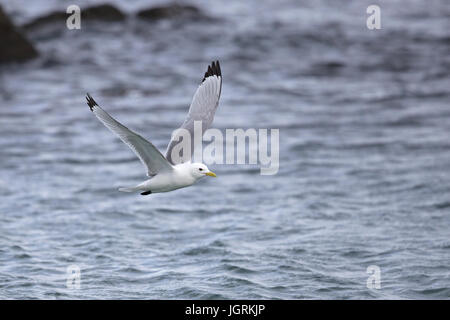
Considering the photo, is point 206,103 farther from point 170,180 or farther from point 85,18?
point 85,18

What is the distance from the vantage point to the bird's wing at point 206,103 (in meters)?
10.2

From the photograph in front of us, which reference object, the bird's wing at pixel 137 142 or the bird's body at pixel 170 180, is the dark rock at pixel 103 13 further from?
the bird's body at pixel 170 180

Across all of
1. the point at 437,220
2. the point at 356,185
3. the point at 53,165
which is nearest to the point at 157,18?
the point at 53,165

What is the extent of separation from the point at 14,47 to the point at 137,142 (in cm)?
1301

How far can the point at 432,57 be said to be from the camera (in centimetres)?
2189

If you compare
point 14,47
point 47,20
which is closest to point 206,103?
point 14,47

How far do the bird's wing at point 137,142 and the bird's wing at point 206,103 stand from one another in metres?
0.82

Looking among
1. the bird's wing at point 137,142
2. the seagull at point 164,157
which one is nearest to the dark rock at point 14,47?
the seagull at point 164,157

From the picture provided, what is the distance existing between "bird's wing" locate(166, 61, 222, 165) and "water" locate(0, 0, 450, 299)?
1.98 metres

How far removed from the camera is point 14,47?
21016 mm

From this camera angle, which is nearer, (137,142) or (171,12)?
(137,142)

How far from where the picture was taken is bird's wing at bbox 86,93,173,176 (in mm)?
8633
